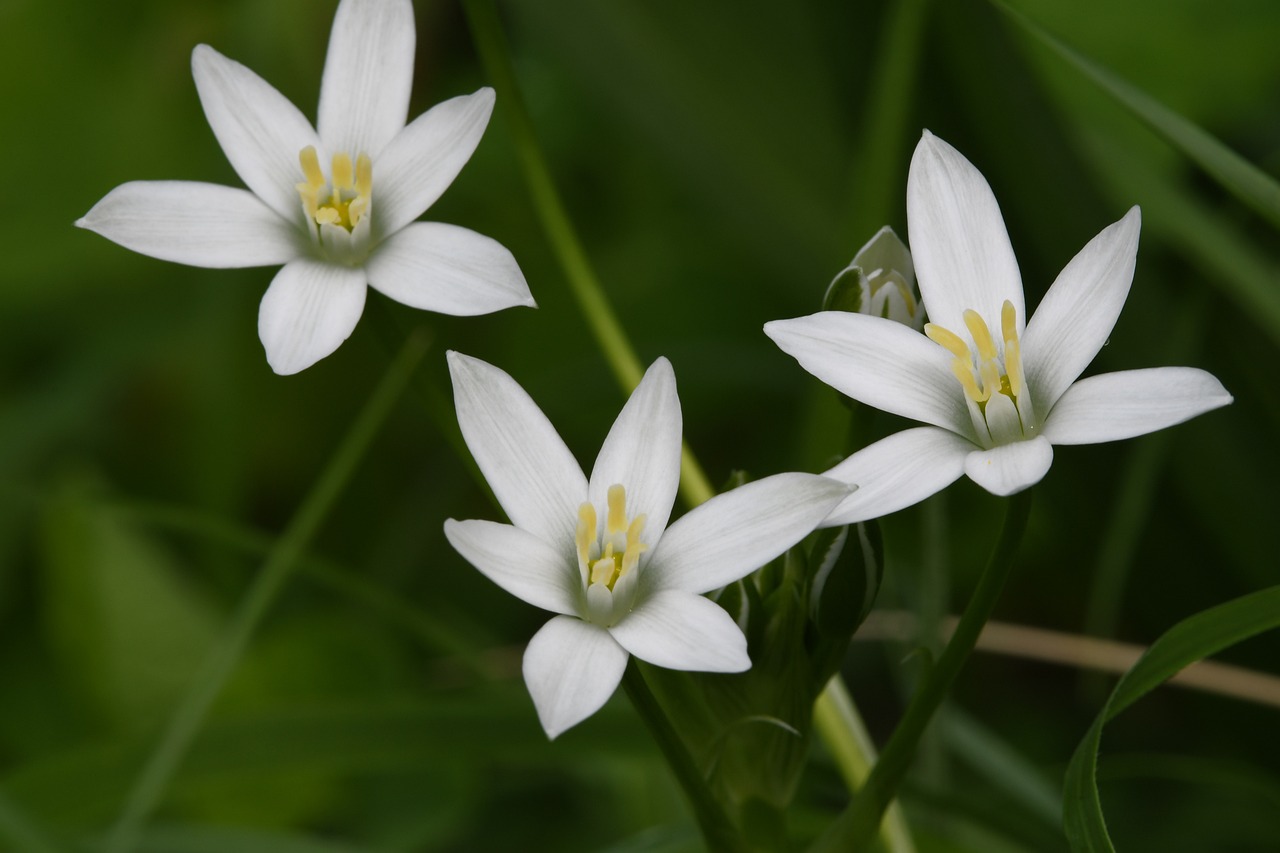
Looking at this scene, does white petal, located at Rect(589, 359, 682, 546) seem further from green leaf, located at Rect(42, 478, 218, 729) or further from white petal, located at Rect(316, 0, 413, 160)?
green leaf, located at Rect(42, 478, 218, 729)

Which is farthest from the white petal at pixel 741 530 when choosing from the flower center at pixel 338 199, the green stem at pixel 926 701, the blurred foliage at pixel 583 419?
the flower center at pixel 338 199

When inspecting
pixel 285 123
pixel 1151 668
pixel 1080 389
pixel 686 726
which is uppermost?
pixel 285 123

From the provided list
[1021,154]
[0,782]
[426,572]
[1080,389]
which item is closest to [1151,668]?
[1080,389]

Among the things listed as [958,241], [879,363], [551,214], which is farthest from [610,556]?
[551,214]

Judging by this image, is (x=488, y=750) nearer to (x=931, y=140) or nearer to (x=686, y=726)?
(x=686, y=726)

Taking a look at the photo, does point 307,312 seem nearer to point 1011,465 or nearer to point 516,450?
point 516,450

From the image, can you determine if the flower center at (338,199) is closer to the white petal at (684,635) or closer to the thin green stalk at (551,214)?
the thin green stalk at (551,214)
